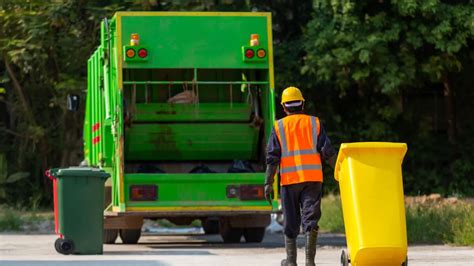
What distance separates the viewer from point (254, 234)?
1731cm

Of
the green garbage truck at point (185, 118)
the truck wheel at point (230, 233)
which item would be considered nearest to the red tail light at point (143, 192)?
the green garbage truck at point (185, 118)

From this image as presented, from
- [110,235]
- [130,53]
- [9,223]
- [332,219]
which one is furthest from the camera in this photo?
→ [9,223]

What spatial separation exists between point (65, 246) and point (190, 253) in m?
1.41

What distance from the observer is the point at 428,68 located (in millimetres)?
23000

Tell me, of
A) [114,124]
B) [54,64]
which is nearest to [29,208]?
[54,64]

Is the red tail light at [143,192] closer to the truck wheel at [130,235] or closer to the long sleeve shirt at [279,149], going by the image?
the truck wheel at [130,235]

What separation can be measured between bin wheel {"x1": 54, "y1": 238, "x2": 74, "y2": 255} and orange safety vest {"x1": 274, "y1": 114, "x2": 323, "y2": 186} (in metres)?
3.73

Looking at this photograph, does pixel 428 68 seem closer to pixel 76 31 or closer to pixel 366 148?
pixel 76 31

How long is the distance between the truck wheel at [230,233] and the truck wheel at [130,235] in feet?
3.96

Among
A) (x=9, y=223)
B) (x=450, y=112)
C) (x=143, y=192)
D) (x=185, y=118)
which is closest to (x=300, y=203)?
(x=143, y=192)

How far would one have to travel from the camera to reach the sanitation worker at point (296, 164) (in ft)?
35.8

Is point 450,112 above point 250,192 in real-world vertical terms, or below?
above

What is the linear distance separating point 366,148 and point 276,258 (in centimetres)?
337

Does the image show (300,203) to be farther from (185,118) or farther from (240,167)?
(185,118)
